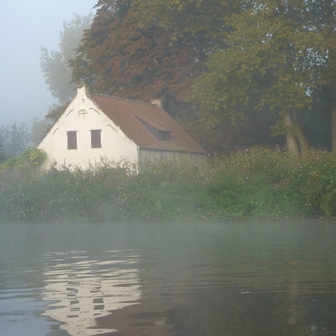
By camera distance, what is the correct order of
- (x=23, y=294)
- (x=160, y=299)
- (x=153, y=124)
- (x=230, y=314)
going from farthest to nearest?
1. (x=153, y=124)
2. (x=23, y=294)
3. (x=160, y=299)
4. (x=230, y=314)

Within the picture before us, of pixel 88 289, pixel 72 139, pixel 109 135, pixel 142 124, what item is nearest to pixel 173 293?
pixel 88 289

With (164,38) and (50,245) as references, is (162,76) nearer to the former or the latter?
(164,38)

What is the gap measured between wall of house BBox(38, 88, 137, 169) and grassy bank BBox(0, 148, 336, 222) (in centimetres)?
1218

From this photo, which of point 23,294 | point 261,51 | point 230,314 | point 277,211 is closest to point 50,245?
point 23,294

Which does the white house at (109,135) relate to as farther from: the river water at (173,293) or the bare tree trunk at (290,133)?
the river water at (173,293)

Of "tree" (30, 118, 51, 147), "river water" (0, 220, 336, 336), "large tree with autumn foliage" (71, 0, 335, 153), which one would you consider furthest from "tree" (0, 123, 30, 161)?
"river water" (0, 220, 336, 336)

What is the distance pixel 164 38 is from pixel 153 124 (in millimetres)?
6368

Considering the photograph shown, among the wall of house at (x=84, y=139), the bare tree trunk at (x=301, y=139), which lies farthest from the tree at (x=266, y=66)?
the wall of house at (x=84, y=139)

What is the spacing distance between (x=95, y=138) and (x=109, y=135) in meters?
1.39

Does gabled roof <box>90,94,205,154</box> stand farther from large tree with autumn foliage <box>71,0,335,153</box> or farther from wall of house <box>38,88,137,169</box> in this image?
large tree with autumn foliage <box>71,0,335,153</box>

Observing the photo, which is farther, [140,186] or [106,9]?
[106,9]

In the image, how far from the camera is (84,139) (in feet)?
205

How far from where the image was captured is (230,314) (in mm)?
8422

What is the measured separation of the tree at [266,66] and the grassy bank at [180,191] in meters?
5.24
